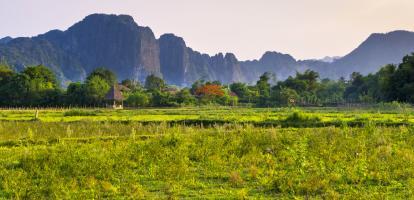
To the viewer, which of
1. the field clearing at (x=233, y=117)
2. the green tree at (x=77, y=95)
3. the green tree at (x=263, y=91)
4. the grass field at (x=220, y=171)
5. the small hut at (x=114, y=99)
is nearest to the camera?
Result: the grass field at (x=220, y=171)

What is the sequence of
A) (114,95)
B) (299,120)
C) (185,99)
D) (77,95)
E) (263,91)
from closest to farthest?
(299,120) → (77,95) → (114,95) → (185,99) → (263,91)

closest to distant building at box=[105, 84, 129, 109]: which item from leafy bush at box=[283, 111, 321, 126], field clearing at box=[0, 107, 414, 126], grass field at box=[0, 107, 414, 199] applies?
field clearing at box=[0, 107, 414, 126]

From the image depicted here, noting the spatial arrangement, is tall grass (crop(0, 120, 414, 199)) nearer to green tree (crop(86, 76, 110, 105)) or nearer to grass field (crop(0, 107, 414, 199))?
grass field (crop(0, 107, 414, 199))

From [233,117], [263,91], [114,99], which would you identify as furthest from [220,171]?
[263,91]

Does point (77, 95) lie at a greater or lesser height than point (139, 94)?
lesser

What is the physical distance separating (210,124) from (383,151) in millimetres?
16785

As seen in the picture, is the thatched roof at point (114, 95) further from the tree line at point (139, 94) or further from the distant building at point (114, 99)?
the tree line at point (139, 94)

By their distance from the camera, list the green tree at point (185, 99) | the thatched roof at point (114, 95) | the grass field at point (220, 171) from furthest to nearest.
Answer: the green tree at point (185, 99)
the thatched roof at point (114, 95)
the grass field at point (220, 171)

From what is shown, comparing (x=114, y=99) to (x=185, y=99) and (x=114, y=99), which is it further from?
(x=185, y=99)

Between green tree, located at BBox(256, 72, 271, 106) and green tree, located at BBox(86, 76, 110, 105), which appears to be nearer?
green tree, located at BBox(86, 76, 110, 105)

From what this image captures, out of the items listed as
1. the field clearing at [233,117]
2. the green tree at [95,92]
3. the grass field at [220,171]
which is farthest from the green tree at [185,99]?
the grass field at [220,171]

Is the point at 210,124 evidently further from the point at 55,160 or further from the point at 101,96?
the point at 101,96

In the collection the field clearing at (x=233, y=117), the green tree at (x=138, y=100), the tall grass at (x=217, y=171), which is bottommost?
the tall grass at (x=217, y=171)

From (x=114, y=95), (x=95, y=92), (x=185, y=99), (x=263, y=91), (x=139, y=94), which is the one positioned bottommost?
(x=185, y=99)
